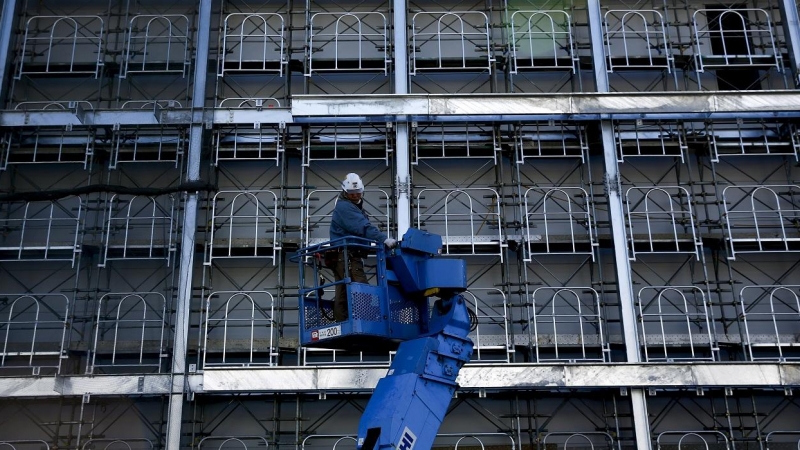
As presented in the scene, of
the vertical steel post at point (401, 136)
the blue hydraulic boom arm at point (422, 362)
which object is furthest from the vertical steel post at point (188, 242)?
the blue hydraulic boom arm at point (422, 362)

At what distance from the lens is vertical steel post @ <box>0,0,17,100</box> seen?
603 inches

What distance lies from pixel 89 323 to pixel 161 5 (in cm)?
623

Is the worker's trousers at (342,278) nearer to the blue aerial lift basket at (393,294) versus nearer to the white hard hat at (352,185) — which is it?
the blue aerial lift basket at (393,294)

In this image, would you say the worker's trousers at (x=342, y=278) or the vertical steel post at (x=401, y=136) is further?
the vertical steel post at (x=401, y=136)

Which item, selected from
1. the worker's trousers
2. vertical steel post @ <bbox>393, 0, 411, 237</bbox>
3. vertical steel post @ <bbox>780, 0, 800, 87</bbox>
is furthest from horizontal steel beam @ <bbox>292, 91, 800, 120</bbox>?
the worker's trousers

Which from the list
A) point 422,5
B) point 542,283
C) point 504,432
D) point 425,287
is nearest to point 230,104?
point 422,5

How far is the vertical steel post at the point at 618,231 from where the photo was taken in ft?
43.8

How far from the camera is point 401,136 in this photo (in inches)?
579

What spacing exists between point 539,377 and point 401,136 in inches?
182

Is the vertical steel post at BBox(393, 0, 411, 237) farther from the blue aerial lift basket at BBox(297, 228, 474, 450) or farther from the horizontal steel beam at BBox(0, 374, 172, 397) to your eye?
the blue aerial lift basket at BBox(297, 228, 474, 450)

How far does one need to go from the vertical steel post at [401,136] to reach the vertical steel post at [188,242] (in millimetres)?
3333

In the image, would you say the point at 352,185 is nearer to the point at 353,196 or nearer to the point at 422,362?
the point at 353,196

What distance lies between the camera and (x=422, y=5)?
54.4ft

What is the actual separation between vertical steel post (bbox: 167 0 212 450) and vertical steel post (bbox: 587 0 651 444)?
6.86 metres
